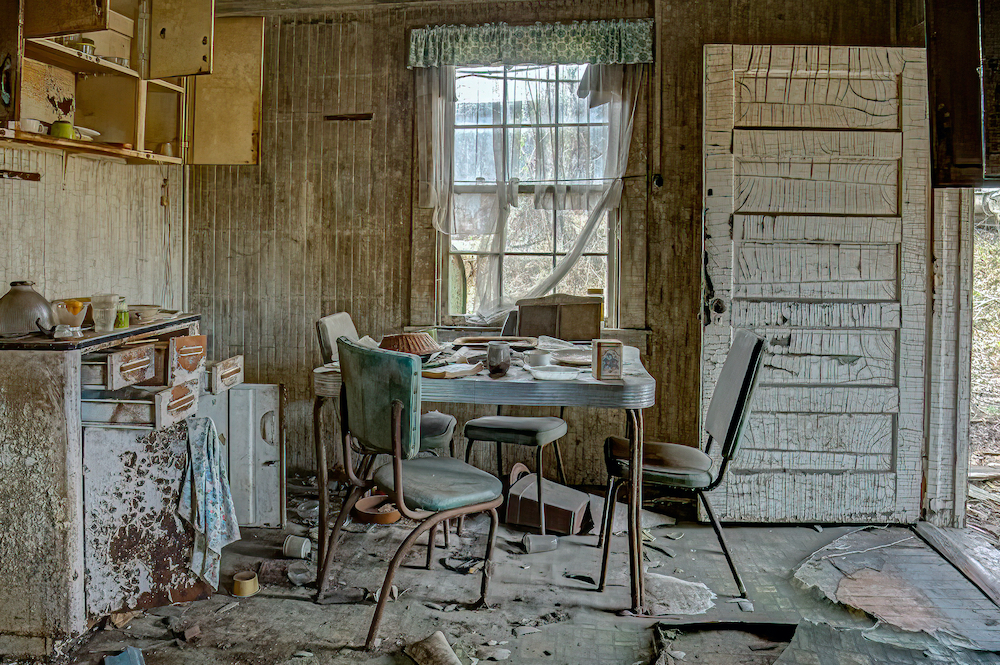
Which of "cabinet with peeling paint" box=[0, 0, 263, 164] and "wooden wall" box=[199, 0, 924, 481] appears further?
"wooden wall" box=[199, 0, 924, 481]

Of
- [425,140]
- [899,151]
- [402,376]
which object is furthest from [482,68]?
[402,376]

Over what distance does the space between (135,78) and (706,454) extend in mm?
3133

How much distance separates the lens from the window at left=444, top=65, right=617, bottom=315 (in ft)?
13.9

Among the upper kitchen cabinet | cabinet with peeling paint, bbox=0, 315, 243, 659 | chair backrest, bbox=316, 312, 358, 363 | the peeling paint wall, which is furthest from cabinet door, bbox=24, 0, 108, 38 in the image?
chair backrest, bbox=316, 312, 358, 363

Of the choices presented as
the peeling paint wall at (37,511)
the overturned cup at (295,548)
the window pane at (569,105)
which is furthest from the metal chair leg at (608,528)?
the window pane at (569,105)

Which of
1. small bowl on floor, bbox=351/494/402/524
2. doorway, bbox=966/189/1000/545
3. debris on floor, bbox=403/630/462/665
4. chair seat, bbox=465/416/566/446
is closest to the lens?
debris on floor, bbox=403/630/462/665

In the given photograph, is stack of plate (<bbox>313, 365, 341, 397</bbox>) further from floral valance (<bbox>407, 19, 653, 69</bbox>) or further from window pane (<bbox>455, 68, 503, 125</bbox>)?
floral valance (<bbox>407, 19, 653, 69</bbox>)

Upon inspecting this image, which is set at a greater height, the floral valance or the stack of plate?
the floral valance

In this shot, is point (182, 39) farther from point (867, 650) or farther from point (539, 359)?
point (867, 650)

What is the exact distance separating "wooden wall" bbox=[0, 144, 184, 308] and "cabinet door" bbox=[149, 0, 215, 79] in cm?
59

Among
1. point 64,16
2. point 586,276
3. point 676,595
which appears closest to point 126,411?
point 64,16

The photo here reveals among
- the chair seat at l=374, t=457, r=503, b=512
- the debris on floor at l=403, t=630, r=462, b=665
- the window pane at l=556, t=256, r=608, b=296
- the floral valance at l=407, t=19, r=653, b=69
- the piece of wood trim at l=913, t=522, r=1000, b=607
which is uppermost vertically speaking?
the floral valance at l=407, t=19, r=653, b=69

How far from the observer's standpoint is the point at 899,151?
12.1 ft

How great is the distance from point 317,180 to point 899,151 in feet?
10.4
